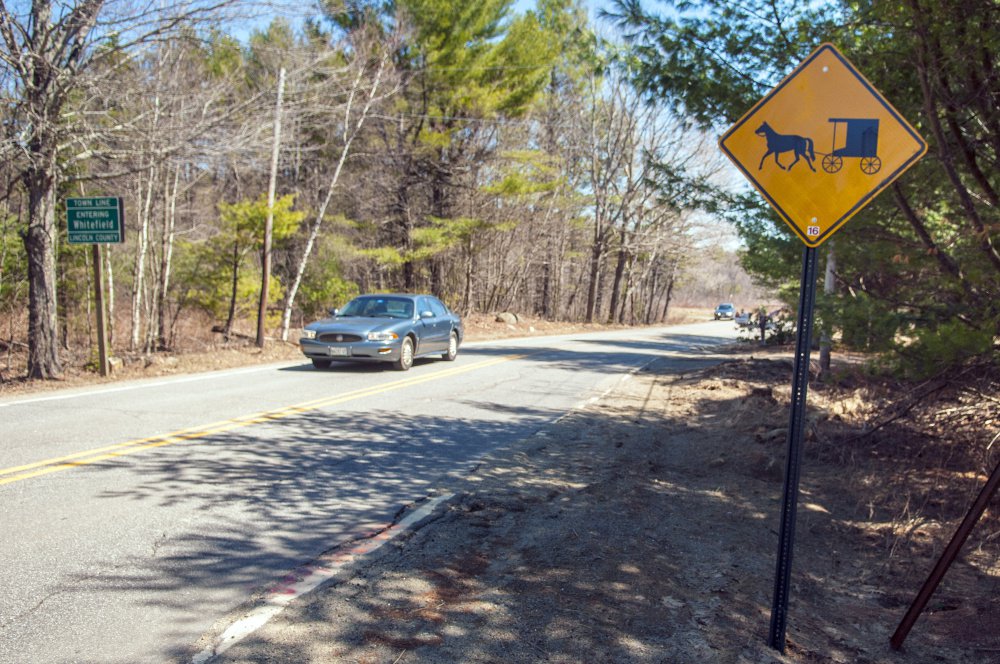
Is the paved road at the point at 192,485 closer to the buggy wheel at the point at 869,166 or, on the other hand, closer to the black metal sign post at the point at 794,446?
the black metal sign post at the point at 794,446

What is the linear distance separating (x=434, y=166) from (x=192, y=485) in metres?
23.5

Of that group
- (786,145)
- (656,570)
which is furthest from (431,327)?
(786,145)

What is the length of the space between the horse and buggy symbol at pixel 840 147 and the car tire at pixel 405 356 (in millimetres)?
11104

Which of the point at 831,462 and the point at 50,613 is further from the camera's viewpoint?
the point at 831,462

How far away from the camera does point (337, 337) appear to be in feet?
45.0

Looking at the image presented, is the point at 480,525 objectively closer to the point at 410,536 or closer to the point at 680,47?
the point at 410,536

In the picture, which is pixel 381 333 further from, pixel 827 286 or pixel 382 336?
pixel 827 286

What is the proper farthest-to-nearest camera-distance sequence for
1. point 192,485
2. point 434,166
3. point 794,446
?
point 434,166 → point 192,485 → point 794,446

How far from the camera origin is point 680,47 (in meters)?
7.26

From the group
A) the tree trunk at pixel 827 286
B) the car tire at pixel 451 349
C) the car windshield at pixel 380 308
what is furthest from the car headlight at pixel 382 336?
the tree trunk at pixel 827 286

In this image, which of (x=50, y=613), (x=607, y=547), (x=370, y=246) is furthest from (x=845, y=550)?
(x=370, y=246)

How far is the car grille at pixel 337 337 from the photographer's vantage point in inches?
538

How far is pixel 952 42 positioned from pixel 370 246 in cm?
2497

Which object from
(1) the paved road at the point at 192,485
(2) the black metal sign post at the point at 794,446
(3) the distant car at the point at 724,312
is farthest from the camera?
(3) the distant car at the point at 724,312
